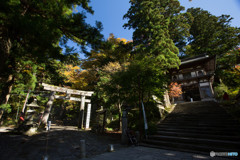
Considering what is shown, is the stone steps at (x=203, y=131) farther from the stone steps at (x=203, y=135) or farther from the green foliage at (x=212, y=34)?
the green foliage at (x=212, y=34)

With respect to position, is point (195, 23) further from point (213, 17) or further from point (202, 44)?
point (202, 44)

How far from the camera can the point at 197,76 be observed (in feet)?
58.2

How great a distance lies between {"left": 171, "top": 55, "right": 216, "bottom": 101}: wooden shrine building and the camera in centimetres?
1697

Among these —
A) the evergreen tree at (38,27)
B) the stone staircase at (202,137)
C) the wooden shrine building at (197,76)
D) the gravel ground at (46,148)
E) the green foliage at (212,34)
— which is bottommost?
the gravel ground at (46,148)

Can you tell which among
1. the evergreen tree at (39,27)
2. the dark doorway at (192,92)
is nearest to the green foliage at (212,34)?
the dark doorway at (192,92)

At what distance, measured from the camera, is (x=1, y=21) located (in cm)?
344

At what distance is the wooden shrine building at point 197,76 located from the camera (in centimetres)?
1697

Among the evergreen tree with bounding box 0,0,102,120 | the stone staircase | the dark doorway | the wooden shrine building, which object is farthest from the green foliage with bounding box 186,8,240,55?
the evergreen tree with bounding box 0,0,102,120

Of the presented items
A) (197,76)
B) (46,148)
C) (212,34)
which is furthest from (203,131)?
(212,34)

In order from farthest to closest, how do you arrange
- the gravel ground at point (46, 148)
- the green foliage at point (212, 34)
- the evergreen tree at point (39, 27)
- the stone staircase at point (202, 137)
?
the green foliage at point (212, 34) < the stone staircase at point (202, 137) < the gravel ground at point (46, 148) < the evergreen tree at point (39, 27)

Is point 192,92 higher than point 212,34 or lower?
lower

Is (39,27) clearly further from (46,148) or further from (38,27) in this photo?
(46,148)

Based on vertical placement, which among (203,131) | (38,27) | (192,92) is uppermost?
(192,92)

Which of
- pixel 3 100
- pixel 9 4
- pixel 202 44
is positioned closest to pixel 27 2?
pixel 9 4
